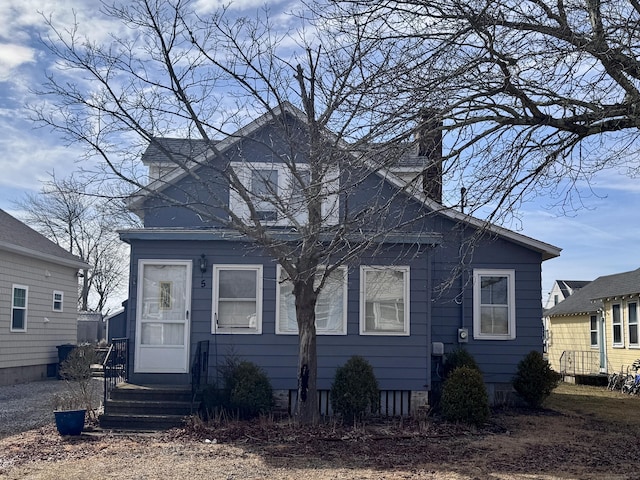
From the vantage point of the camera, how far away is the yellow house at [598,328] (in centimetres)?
2039

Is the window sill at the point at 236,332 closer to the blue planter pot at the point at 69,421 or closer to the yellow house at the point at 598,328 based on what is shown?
the blue planter pot at the point at 69,421

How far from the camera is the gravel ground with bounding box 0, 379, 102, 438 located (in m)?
11.3

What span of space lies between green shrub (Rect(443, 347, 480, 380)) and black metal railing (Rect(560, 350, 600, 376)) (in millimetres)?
11875

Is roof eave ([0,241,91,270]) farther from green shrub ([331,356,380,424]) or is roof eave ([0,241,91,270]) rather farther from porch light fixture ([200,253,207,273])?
green shrub ([331,356,380,424])

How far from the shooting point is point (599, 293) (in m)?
23.2

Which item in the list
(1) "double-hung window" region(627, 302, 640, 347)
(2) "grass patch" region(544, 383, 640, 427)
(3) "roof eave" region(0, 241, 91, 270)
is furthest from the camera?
(1) "double-hung window" region(627, 302, 640, 347)

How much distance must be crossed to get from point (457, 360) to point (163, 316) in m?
5.51

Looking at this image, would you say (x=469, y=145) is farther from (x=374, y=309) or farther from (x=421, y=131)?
(x=374, y=309)

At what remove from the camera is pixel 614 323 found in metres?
21.7

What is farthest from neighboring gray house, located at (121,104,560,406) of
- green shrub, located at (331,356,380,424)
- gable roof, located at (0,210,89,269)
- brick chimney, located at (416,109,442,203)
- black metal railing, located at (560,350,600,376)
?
black metal railing, located at (560,350,600,376)

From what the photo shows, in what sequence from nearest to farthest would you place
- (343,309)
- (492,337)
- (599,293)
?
1. (343,309)
2. (492,337)
3. (599,293)

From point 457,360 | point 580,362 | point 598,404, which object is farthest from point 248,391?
point 580,362

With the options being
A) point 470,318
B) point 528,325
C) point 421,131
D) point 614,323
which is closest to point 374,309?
point 470,318

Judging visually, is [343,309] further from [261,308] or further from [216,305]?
[216,305]
